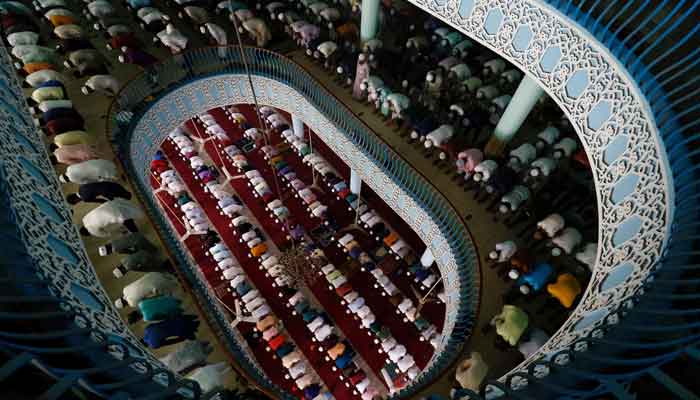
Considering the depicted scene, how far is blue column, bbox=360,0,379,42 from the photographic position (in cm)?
686

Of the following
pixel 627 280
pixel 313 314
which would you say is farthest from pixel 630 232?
pixel 313 314

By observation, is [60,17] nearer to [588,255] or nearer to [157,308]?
[157,308]

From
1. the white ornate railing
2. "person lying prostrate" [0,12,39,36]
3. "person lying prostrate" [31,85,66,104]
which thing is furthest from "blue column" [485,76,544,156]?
"person lying prostrate" [0,12,39,36]

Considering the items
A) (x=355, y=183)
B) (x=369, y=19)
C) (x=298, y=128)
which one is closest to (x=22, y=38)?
(x=298, y=128)

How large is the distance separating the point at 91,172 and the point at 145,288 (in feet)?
5.86

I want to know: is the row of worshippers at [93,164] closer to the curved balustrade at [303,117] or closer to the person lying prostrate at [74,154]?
the person lying prostrate at [74,154]

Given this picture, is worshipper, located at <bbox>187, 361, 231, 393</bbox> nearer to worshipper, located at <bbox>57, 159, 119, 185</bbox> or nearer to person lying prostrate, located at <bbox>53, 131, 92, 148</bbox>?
worshipper, located at <bbox>57, 159, 119, 185</bbox>

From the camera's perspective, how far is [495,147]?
636 centimetres

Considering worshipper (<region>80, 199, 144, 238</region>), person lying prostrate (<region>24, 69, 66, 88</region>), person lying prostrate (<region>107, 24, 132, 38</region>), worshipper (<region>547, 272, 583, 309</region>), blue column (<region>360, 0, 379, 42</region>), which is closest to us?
worshipper (<region>80, 199, 144, 238</region>)

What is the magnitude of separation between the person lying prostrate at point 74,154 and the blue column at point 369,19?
4964 mm

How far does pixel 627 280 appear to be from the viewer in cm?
324

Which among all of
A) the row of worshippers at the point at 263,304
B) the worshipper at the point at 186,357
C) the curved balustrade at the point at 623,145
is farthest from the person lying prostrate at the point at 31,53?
the curved balustrade at the point at 623,145

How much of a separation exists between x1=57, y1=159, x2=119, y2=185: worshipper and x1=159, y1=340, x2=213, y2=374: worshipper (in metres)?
2.52

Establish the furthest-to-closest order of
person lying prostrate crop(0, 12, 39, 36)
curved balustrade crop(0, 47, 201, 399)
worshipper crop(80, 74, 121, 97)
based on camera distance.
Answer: person lying prostrate crop(0, 12, 39, 36)
worshipper crop(80, 74, 121, 97)
curved balustrade crop(0, 47, 201, 399)
